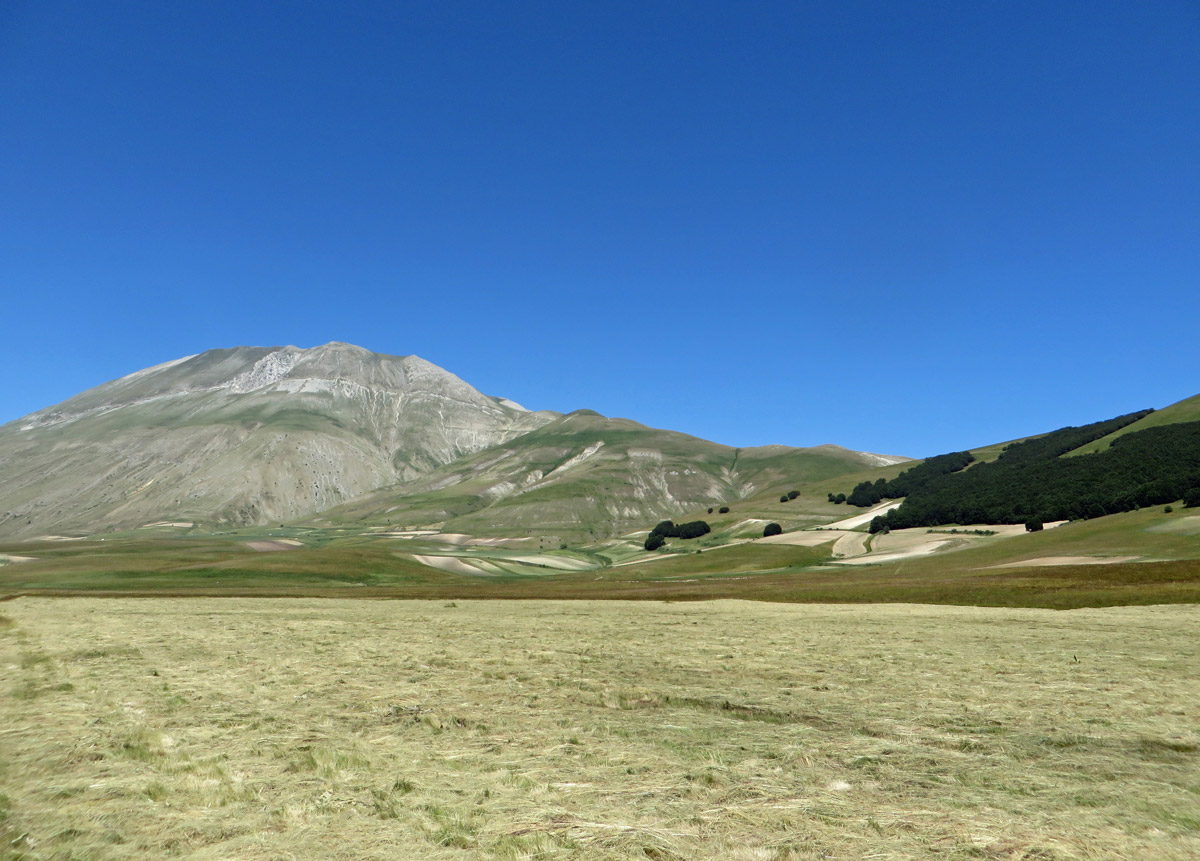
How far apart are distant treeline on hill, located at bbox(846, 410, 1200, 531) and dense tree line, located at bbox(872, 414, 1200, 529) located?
0.34 feet

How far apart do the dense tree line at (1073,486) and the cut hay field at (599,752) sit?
94.4 m

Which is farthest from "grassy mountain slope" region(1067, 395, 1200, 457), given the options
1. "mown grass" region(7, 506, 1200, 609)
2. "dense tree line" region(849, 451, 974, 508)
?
"mown grass" region(7, 506, 1200, 609)

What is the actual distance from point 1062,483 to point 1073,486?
5.28 meters

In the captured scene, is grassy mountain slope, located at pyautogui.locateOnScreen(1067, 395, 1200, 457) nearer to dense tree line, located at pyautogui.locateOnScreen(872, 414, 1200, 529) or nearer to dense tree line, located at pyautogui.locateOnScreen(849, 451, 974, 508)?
dense tree line, located at pyautogui.locateOnScreen(872, 414, 1200, 529)

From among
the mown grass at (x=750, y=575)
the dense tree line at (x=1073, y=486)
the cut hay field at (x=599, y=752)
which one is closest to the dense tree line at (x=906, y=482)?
the dense tree line at (x=1073, y=486)

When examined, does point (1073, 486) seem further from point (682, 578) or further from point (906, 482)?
point (682, 578)

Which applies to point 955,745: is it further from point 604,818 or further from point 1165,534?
point 1165,534

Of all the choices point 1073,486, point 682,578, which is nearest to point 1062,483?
point 1073,486

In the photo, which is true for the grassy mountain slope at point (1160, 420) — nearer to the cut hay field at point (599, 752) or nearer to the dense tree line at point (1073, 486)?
the dense tree line at point (1073, 486)

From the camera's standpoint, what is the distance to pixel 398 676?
1798 centimetres

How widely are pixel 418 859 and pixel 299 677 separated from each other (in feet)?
42.1

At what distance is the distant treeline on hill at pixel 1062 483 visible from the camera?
97.4 metres

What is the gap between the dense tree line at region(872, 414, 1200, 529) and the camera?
95.6m

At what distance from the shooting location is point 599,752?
1073 centimetres
